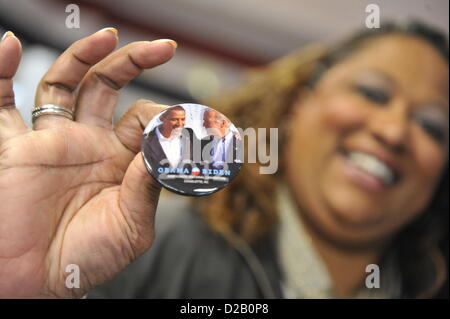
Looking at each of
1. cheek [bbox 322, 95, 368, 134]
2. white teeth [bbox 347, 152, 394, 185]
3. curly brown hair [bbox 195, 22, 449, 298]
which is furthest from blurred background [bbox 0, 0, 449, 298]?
white teeth [bbox 347, 152, 394, 185]

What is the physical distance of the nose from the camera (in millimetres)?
929

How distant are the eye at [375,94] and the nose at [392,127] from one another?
3 centimetres

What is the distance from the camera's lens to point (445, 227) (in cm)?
105

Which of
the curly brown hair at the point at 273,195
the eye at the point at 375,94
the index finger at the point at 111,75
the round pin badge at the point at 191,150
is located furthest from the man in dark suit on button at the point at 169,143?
the eye at the point at 375,94

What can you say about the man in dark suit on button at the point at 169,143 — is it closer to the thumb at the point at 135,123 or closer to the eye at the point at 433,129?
the thumb at the point at 135,123

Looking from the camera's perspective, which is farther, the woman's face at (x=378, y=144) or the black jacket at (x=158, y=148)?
the woman's face at (x=378, y=144)

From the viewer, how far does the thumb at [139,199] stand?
584mm

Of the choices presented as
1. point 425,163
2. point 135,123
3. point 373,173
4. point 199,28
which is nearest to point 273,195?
point 373,173

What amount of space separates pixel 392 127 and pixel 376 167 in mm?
93

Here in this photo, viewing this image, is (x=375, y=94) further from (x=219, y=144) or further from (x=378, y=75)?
(x=219, y=144)

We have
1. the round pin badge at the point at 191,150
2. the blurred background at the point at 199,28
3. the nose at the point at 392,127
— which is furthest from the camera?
the blurred background at the point at 199,28

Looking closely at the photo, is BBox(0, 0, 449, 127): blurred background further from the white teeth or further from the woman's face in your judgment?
the white teeth
